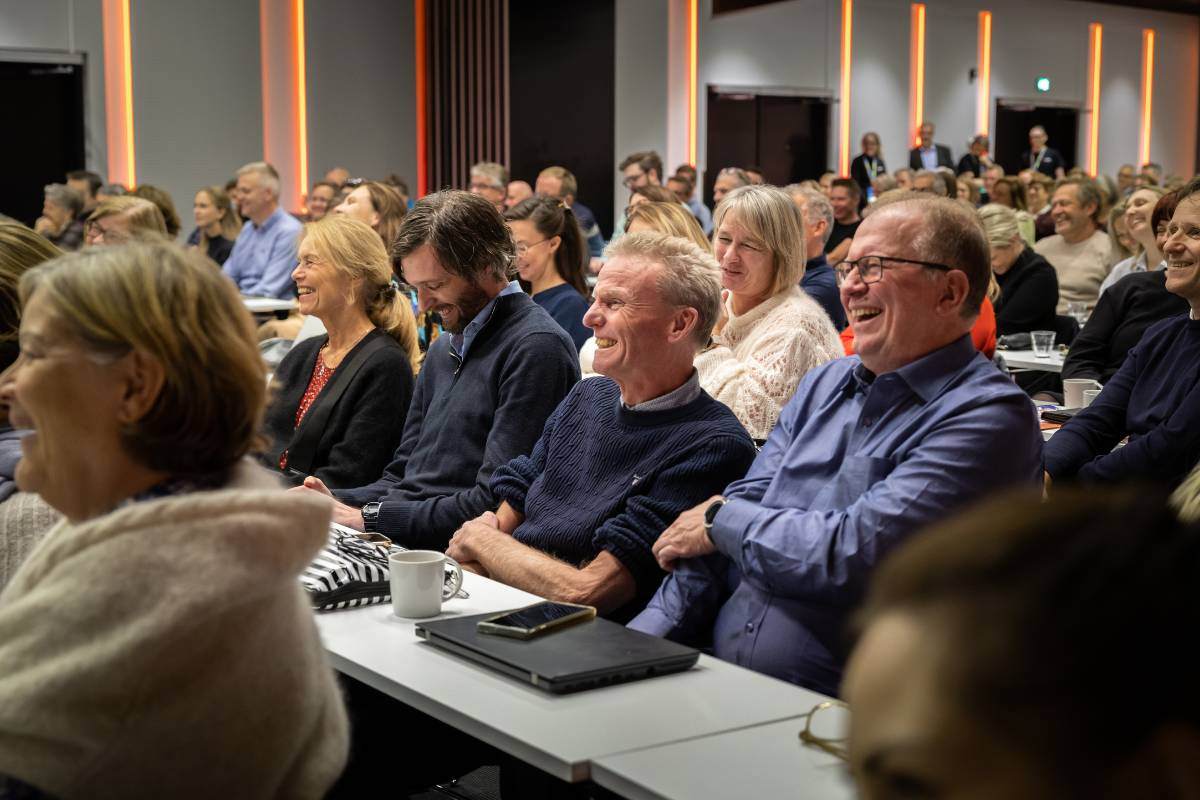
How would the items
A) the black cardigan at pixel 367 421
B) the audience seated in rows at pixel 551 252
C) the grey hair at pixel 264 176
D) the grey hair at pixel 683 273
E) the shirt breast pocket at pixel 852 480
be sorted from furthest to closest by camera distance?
1. the grey hair at pixel 264 176
2. the audience seated in rows at pixel 551 252
3. the black cardigan at pixel 367 421
4. the grey hair at pixel 683 273
5. the shirt breast pocket at pixel 852 480

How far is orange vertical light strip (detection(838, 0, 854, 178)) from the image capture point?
53.4 ft

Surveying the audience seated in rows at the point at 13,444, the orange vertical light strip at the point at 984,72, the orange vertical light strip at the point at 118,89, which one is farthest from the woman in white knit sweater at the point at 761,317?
the orange vertical light strip at the point at 984,72

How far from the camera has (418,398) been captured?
3.53m

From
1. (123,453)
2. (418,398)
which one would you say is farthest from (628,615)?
(123,453)

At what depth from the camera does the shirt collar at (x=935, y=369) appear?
2314 millimetres

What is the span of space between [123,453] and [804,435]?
54.9 inches

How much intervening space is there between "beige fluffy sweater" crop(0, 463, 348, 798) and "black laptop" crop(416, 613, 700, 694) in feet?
1.72

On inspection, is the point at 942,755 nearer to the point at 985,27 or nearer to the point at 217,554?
the point at 217,554

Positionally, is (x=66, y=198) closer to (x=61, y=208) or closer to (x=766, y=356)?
(x=61, y=208)

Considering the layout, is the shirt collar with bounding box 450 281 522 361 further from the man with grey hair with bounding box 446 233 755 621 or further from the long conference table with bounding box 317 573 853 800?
the long conference table with bounding box 317 573 853 800

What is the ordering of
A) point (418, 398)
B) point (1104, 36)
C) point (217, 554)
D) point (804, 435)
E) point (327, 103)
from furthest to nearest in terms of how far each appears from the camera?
1. point (1104, 36)
2. point (327, 103)
3. point (418, 398)
4. point (804, 435)
5. point (217, 554)

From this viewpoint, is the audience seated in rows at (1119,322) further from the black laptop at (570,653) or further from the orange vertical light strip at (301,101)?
the orange vertical light strip at (301,101)

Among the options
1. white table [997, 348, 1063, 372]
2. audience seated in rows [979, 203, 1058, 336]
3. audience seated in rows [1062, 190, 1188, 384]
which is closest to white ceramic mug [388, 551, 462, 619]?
audience seated in rows [1062, 190, 1188, 384]

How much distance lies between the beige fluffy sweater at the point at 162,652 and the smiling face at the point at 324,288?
244 centimetres
